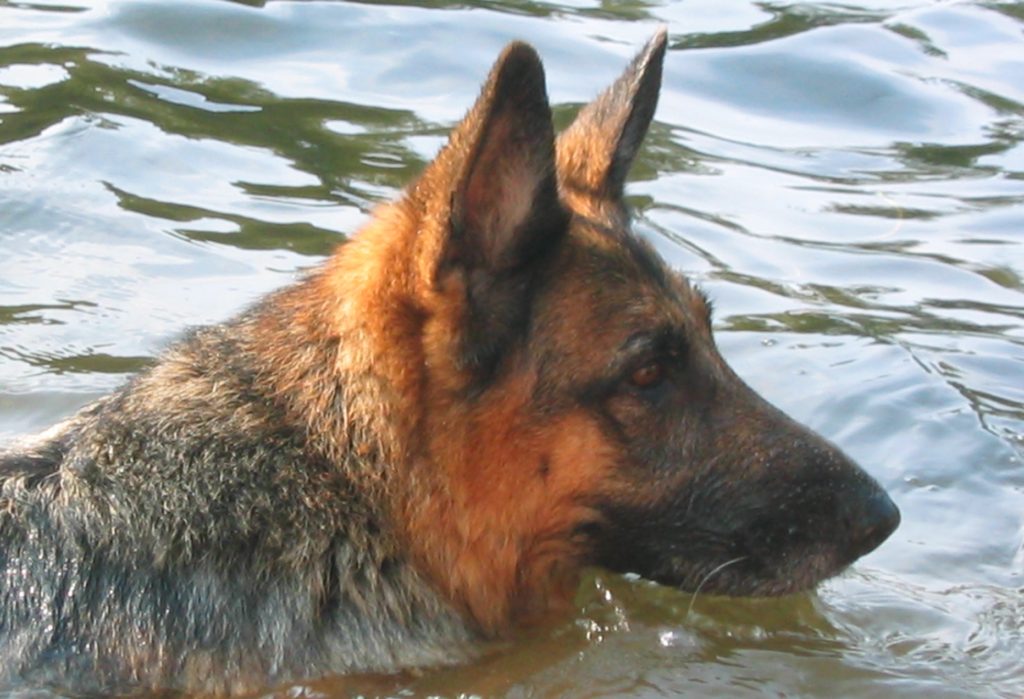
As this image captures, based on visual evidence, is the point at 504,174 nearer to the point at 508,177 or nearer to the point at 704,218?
the point at 508,177

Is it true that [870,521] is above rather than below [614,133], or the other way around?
below

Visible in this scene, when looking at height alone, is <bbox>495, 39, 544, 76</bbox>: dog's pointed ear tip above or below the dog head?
above

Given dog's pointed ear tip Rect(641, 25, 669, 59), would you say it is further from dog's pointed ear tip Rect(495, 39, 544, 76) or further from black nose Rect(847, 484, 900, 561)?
black nose Rect(847, 484, 900, 561)

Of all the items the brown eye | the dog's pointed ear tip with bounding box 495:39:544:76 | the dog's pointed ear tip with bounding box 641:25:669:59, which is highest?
the dog's pointed ear tip with bounding box 495:39:544:76

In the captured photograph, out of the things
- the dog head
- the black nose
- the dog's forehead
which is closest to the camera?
the dog head

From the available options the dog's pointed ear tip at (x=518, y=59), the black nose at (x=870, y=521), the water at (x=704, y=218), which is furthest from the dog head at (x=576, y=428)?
the water at (x=704, y=218)

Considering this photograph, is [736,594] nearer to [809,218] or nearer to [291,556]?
[291,556]

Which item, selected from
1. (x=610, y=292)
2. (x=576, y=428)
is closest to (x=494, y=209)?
(x=610, y=292)

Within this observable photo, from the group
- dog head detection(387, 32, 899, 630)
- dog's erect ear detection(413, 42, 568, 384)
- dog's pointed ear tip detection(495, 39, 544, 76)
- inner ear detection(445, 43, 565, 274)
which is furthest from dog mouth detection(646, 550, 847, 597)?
dog's pointed ear tip detection(495, 39, 544, 76)
